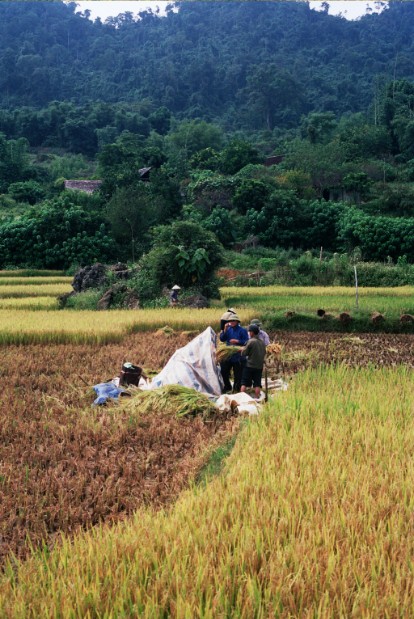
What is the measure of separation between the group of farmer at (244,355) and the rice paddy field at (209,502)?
0.51 meters

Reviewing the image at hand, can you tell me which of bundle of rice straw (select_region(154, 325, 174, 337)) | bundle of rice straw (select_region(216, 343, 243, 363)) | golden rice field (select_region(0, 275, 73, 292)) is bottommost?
→ bundle of rice straw (select_region(154, 325, 174, 337))

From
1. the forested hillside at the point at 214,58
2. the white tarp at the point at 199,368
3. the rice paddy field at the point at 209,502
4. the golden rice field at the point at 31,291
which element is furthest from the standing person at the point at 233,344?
the forested hillside at the point at 214,58

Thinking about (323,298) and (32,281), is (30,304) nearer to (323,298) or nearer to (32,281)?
(32,281)

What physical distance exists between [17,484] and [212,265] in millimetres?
12374

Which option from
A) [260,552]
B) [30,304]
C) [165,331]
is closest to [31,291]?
[30,304]

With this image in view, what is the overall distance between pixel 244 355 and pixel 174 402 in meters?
0.96

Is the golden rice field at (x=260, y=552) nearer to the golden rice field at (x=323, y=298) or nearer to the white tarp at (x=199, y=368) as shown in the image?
the white tarp at (x=199, y=368)

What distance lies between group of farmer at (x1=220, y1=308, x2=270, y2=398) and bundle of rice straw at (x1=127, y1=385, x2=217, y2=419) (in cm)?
66

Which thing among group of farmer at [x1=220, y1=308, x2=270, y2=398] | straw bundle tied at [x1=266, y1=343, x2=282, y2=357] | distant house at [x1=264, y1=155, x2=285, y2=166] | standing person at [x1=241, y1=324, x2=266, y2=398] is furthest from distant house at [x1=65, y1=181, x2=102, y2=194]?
standing person at [x1=241, y1=324, x2=266, y2=398]

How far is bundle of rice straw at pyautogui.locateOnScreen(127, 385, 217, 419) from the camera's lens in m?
6.53

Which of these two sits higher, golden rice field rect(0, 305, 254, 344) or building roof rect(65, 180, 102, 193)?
building roof rect(65, 180, 102, 193)

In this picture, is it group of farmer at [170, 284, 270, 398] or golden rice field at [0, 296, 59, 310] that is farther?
golden rice field at [0, 296, 59, 310]

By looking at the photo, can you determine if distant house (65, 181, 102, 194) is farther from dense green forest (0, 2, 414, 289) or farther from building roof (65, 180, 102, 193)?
dense green forest (0, 2, 414, 289)

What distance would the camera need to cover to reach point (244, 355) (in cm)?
713
